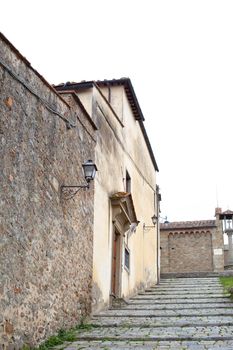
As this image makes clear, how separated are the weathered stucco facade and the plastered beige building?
13.3 m

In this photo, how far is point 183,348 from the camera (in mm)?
6426

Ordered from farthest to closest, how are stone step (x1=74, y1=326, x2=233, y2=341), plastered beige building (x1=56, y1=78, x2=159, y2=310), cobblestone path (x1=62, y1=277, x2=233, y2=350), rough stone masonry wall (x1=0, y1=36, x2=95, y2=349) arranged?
plastered beige building (x1=56, y1=78, x2=159, y2=310) → stone step (x1=74, y1=326, x2=233, y2=341) → cobblestone path (x1=62, y1=277, x2=233, y2=350) → rough stone masonry wall (x1=0, y1=36, x2=95, y2=349)

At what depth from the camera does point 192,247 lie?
1296 inches

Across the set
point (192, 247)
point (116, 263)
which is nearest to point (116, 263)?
point (116, 263)

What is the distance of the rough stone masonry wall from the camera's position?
605 centimetres

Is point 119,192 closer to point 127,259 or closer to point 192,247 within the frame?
point 127,259

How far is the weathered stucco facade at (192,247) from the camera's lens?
106 ft

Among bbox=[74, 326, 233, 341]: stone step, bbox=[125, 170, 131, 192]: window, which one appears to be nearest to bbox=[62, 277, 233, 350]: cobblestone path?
bbox=[74, 326, 233, 341]: stone step

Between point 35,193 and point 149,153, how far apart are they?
1387 centimetres

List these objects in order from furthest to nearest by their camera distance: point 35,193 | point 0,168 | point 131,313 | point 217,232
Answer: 1. point 217,232
2. point 131,313
3. point 35,193
4. point 0,168

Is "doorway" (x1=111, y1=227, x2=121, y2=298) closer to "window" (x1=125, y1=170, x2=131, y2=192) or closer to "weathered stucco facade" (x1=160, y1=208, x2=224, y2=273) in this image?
"window" (x1=125, y1=170, x2=131, y2=192)

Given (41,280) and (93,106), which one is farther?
(93,106)

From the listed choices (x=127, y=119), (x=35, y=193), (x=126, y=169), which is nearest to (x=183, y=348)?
(x=35, y=193)

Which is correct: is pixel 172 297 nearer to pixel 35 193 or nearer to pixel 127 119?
pixel 127 119
